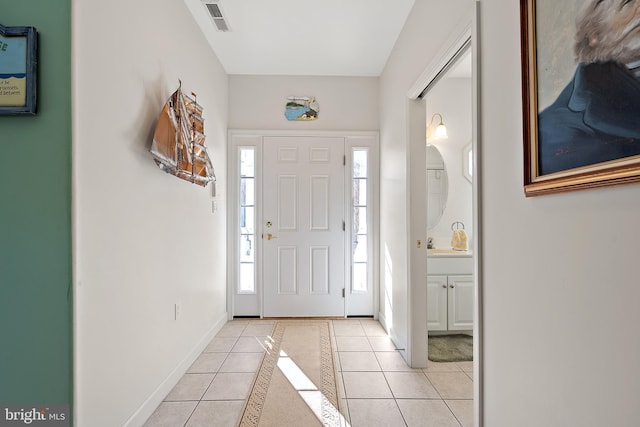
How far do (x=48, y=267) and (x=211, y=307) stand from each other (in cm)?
188

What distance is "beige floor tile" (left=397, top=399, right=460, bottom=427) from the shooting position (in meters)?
1.78

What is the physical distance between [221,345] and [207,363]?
36 centimetres

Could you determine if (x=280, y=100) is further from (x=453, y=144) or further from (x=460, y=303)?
(x=460, y=303)

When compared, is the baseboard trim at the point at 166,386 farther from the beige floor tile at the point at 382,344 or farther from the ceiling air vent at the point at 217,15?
the ceiling air vent at the point at 217,15

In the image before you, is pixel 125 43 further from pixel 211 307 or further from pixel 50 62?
pixel 211 307

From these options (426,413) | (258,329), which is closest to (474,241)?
(426,413)

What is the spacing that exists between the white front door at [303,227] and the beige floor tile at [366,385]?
51.6 inches

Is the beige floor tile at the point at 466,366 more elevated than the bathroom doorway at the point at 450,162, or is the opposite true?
the bathroom doorway at the point at 450,162

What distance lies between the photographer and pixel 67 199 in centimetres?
127

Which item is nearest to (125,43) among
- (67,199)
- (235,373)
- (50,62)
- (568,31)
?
(50,62)

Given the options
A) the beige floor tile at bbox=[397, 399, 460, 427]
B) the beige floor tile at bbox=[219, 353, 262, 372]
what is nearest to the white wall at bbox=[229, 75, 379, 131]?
the beige floor tile at bbox=[219, 353, 262, 372]

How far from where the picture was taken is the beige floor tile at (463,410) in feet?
5.85

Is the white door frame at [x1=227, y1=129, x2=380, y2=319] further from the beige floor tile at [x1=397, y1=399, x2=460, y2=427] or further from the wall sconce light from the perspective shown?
the beige floor tile at [x1=397, y1=399, x2=460, y2=427]

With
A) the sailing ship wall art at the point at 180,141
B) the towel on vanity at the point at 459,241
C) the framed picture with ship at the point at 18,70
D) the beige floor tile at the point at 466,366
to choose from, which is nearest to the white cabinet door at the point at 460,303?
the towel on vanity at the point at 459,241
